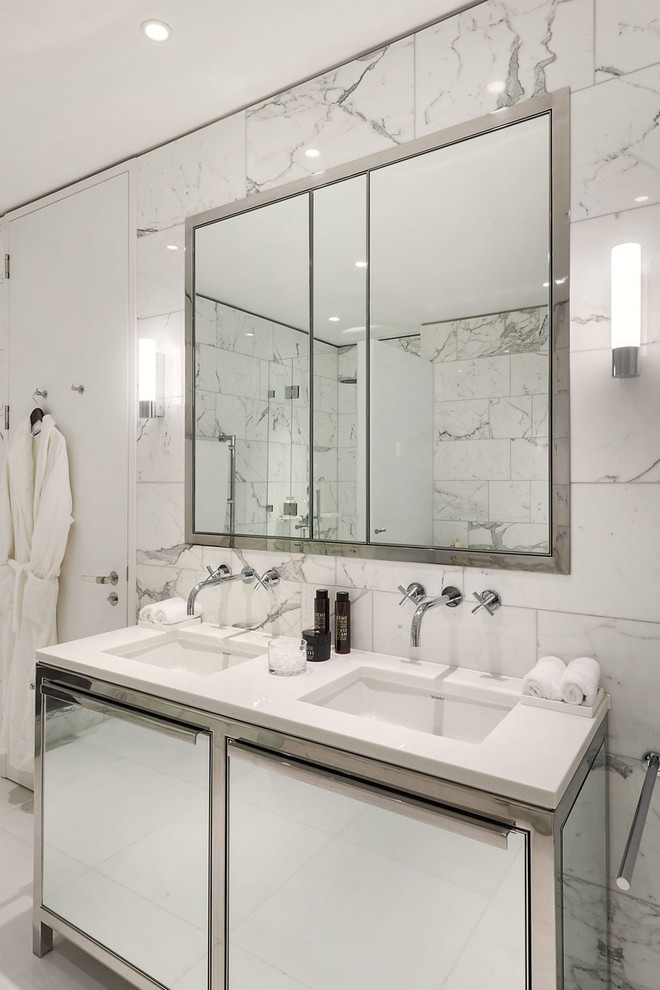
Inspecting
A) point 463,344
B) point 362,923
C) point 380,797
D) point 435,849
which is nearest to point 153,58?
point 463,344

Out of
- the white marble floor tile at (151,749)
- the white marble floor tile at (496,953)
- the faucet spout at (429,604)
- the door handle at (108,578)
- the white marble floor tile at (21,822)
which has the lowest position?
the white marble floor tile at (21,822)

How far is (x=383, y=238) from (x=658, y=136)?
689 millimetres

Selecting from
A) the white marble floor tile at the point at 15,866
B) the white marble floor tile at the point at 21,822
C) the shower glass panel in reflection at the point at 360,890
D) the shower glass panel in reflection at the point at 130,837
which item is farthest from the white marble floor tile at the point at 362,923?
the white marble floor tile at the point at 21,822

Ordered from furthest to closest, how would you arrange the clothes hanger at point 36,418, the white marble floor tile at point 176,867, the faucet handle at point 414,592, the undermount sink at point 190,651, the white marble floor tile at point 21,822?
the clothes hanger at point 36,418, the white marble floor tile at point 21,822, the undermount sink at point 190,651, the faucet handle at point 414,592, the white marble floor tile at point 176,867

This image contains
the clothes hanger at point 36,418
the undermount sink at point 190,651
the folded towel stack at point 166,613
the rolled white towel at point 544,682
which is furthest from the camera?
the clothes hanger at point 36,418

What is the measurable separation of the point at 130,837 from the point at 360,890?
2.26 ft

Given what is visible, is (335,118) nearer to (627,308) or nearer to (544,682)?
(627,308)

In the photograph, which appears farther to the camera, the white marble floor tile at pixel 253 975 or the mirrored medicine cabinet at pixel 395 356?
the mirrored medicine cabinet at pixel 395 356

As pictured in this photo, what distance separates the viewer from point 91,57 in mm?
1750

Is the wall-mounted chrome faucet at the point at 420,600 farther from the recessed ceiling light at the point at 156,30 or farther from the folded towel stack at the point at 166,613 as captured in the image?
the recessed ceiling light at the point at 156,30

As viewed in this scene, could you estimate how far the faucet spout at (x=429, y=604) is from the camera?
4.89 feet

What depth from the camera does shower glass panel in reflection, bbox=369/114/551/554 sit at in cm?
148

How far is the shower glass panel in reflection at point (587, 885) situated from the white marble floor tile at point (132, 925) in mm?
806

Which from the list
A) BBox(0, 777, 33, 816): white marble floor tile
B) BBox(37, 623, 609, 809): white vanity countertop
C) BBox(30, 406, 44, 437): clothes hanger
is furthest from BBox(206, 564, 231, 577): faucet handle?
BBox(0, 777, 33, 816): white marble floor tile
